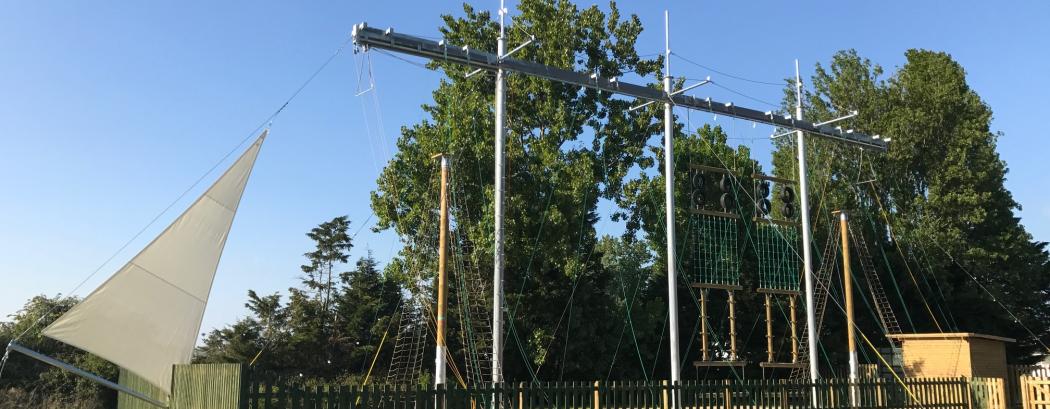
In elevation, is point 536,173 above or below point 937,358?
above

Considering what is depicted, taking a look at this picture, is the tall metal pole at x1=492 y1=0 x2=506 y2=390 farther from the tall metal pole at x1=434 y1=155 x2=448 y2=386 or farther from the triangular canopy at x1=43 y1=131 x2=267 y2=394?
the triangular canopy at x1=43 y1=131 x2=267 y2=394

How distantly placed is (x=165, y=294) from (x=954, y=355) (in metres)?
21.5

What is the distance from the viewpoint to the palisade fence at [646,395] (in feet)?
36.2

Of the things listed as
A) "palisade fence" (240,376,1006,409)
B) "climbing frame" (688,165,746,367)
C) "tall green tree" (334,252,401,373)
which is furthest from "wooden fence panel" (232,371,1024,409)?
"tall green tree" (334,252,401,373)

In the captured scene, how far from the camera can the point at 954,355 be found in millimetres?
23969

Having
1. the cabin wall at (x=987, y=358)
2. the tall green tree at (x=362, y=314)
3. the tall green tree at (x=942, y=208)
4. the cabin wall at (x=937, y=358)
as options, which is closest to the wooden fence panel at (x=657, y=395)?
the cabin wall at (x=937, y=358)

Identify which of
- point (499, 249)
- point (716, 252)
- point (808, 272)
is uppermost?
point (716, 252)

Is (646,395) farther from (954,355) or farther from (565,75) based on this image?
(954,355)

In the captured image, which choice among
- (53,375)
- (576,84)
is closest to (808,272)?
(576,84)

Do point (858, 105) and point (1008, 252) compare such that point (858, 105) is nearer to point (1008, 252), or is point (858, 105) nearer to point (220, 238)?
point (1008, 252)

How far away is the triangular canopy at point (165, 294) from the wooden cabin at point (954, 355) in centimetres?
2023

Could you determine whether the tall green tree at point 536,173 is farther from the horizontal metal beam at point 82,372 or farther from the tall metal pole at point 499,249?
the horizontal metal beam at point 82,372

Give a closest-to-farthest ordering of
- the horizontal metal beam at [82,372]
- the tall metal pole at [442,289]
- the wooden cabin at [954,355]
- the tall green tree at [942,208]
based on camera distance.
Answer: the horizontal metal beam at [82,372]
the tall metal pole at [442,289]
the wooden cabin at [954,355]
the tall green tree at [942,208]

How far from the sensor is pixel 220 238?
40.4ft
